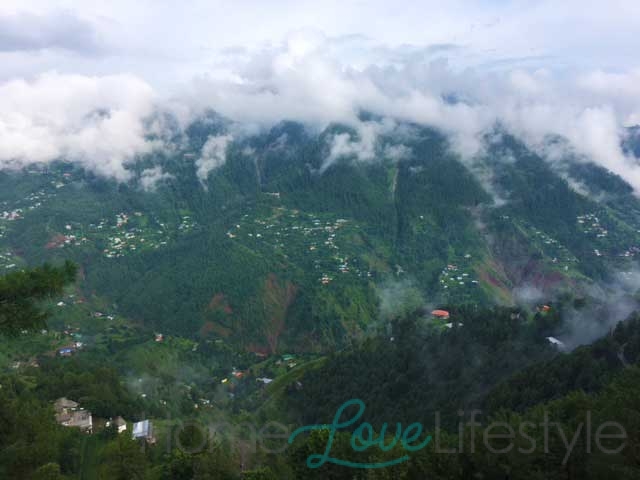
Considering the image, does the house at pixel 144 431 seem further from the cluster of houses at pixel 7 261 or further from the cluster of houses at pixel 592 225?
the cluster of houses at pixel 592 225

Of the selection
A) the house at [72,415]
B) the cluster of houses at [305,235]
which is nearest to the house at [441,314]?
the cluster of houses at [305,235]

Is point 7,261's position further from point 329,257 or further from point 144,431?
point 144,431

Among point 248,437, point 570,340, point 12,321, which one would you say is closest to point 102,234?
point 248,437

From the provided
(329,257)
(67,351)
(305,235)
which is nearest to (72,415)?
(67,351)

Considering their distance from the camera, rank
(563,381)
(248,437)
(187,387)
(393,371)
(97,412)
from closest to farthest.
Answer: (563,381)
(97,412)
(248,437)
(393,371)
(187,387)

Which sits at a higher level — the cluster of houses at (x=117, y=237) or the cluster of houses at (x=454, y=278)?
the cluster of houses at (x=454, y=278)

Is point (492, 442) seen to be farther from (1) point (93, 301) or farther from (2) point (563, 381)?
(1) point (93, 301)
